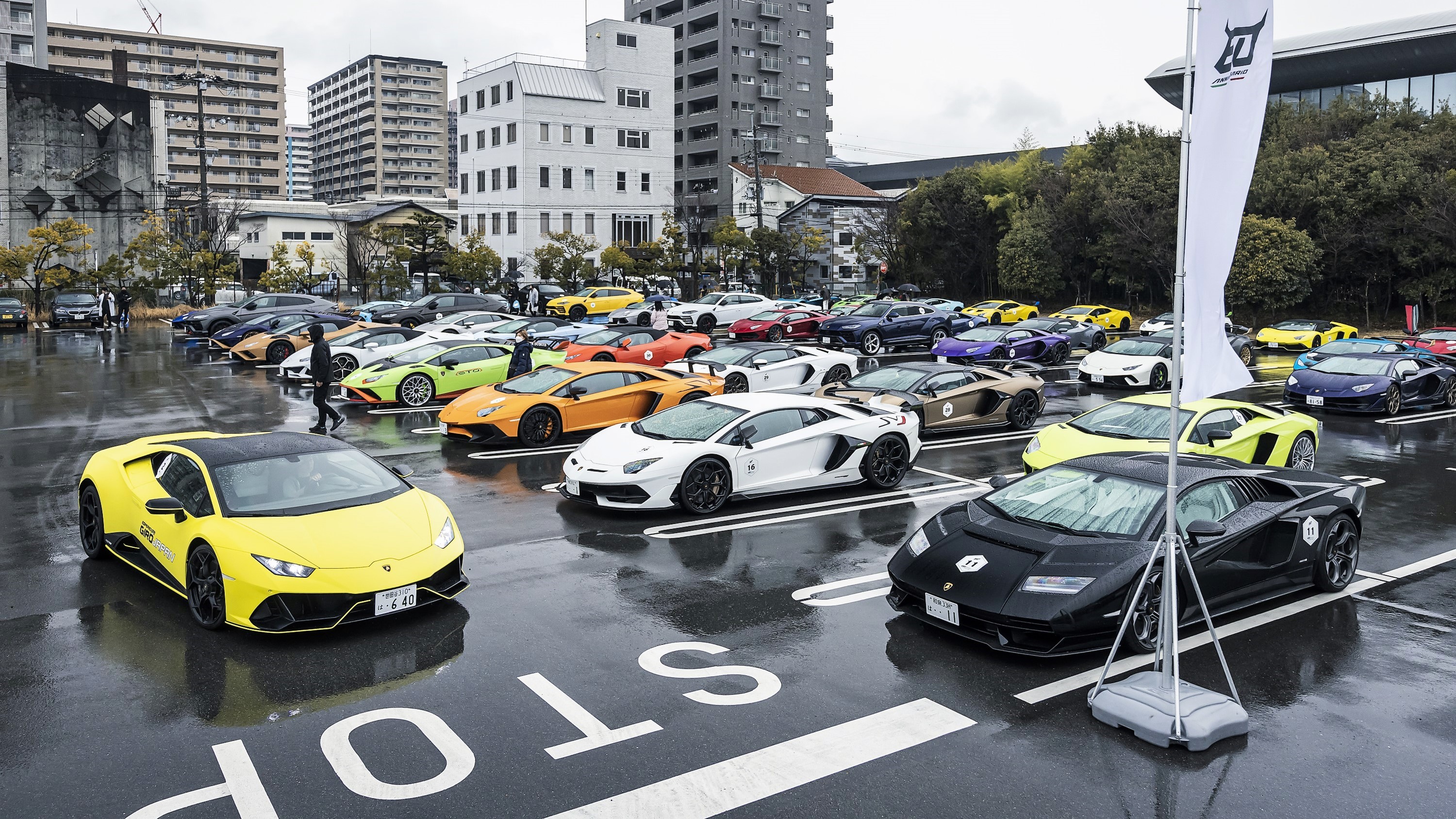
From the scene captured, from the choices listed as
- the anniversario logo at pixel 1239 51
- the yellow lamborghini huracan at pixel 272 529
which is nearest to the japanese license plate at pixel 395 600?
the yellow lamborghini huracan at pixel 272 529

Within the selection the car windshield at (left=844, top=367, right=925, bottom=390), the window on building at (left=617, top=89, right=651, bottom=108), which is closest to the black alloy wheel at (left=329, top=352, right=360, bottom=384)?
the car windshield at (left=844, top=367, right=925, bottom=390)

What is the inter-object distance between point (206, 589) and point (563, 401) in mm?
8601

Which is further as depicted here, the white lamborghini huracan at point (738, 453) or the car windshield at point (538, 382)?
the car windshield at point (538, 382)

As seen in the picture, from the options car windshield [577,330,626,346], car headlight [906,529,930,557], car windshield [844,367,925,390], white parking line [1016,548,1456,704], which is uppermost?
car windshield [577,330,626,346]

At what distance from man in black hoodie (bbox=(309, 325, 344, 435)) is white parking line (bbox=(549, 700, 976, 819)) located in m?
13.0

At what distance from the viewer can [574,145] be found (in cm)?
7044

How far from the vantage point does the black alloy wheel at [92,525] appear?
366 inches

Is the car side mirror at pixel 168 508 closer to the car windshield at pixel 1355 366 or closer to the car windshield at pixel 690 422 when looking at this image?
the car windshield at pixel 690 422

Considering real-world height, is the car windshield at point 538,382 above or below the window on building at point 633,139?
below

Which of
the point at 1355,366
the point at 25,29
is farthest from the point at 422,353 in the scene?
the point at 25,29

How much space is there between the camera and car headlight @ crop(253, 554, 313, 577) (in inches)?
288

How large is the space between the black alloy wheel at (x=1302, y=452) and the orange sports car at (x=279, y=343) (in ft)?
66.6

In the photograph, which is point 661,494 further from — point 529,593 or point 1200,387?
point 1200,387

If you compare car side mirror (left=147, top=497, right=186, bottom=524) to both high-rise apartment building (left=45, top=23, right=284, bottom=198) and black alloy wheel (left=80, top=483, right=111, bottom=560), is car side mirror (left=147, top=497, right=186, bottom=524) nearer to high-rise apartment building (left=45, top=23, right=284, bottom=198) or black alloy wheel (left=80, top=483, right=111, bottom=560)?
black alloy wheel (left=80, top=483, right=111, bottom=560)
